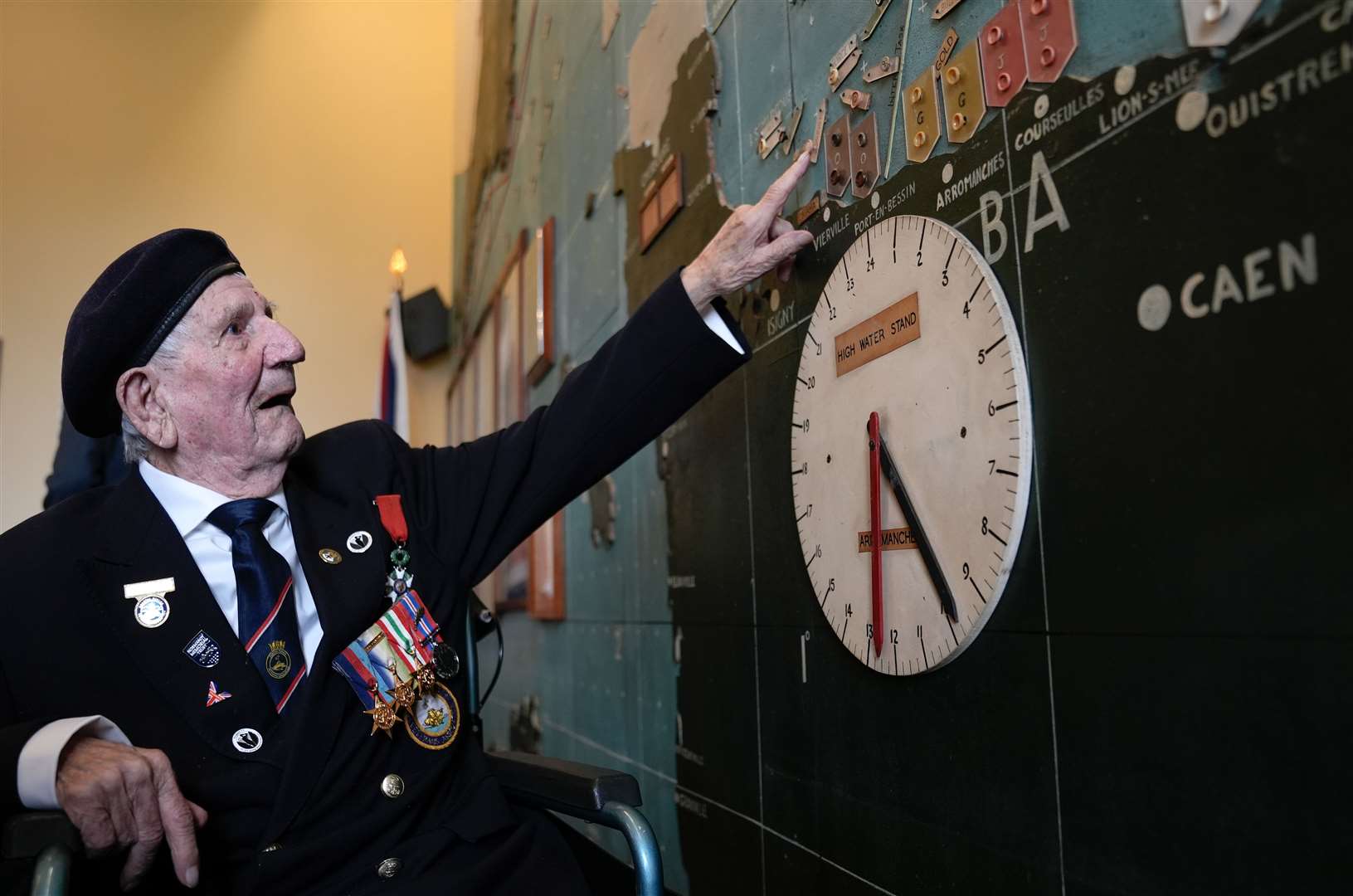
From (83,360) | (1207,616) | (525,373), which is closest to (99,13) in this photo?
(525,373)

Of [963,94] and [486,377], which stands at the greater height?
[486,377]

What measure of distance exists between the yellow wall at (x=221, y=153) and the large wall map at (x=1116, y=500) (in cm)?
314

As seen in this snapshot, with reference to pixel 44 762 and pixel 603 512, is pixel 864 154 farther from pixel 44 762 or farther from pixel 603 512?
pixel 603 512

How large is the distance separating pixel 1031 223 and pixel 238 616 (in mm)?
1099

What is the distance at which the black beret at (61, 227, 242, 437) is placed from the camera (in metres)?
1.37

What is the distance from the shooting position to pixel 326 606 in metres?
1.31

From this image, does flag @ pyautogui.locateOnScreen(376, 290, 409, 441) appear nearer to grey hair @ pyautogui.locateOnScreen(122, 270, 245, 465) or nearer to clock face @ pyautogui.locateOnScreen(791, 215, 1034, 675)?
grey hair @ pyautogui.locateOnScreen(122, 270, 245, 465)

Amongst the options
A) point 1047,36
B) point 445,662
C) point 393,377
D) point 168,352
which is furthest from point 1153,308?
point 393,377

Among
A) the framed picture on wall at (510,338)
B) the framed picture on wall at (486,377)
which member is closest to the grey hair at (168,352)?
the framed picture on wall at (510,338)

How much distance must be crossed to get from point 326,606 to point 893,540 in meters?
0.78

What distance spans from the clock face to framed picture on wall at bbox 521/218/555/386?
175 centimetres

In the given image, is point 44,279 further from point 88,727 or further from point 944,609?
point 944,609

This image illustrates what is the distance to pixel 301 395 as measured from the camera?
470 cm

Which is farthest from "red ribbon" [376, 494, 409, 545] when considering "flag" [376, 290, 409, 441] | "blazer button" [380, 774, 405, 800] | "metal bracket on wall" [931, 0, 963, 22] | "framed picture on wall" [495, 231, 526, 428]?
"flag" [376, 290, 409, 441]
